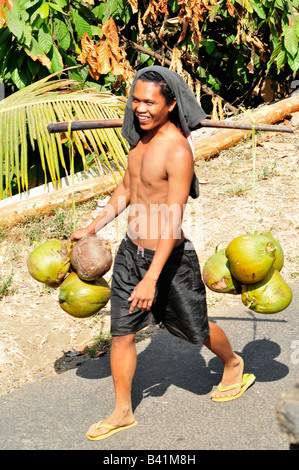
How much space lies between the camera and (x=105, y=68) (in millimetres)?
6641

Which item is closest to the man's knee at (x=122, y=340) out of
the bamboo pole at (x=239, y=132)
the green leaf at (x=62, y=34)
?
the green leaf at (x=62, y=34)

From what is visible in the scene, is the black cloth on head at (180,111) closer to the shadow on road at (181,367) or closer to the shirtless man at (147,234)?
the shirtless man at (147,234)

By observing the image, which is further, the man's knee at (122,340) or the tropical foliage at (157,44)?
the tropical foliage at (157,44)

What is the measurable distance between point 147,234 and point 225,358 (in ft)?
2.92

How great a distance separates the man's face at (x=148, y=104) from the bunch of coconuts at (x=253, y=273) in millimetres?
741

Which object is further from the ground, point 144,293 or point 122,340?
point 144,293

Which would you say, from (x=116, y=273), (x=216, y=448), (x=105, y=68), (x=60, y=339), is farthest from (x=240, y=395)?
(x=105, y=68)

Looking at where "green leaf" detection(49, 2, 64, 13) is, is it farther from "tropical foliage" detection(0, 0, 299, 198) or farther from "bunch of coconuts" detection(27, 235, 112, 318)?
"bunch of coconuts" detection(27, 235, 112, 318)

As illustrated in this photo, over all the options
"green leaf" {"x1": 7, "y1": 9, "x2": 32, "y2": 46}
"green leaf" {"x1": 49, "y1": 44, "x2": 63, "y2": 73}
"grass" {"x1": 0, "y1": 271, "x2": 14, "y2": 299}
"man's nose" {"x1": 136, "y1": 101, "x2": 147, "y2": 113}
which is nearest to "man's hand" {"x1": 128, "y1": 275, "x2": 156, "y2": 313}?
"man's nose" {"x1": 136, "y1": 101, "x2": 147, "y2": 113}

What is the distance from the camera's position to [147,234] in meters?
3.27

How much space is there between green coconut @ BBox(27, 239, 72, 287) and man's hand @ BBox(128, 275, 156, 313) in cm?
43

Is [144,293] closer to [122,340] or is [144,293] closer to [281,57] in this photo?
[122,340]

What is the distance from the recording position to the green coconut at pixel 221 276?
3.21 m

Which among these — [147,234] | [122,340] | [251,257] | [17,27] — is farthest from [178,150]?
[17,27]
